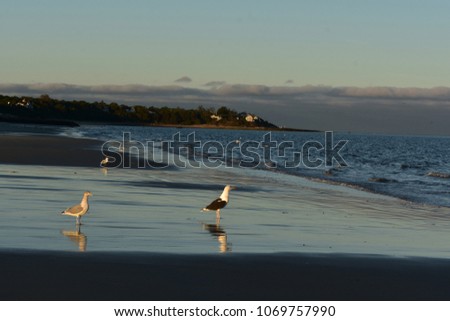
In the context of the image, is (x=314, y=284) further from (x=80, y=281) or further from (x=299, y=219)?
(x=299, y=219)

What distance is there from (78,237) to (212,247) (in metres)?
1.91

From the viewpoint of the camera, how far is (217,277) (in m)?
10.1

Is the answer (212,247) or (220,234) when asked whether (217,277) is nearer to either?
(212,247)

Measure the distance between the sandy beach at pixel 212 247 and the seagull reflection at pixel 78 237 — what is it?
0.06ft

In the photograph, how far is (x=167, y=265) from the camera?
10.7 metres

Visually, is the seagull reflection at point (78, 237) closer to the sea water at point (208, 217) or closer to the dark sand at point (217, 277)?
the sea water at point (208, 217)

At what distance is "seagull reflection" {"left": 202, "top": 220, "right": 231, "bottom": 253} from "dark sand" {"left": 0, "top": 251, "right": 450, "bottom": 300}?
0.72 meters

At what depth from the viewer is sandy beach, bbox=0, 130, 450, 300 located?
31.0 feet

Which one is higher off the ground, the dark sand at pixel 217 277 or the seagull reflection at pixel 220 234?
the dark sand at pixel 217 277

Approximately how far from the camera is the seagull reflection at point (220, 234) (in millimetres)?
12540

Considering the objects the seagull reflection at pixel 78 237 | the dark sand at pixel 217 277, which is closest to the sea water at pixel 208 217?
the seagull reflection at pixel 78 237

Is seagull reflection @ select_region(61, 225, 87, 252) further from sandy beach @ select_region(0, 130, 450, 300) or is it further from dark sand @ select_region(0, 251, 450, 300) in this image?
dark sand @ select_region(0, 251, 450, 300)

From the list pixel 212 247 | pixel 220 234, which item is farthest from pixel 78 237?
pixel 220 234
